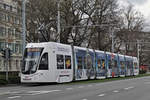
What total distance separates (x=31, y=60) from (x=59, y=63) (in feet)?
9.19

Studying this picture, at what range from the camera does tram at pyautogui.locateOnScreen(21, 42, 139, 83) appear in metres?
25.5

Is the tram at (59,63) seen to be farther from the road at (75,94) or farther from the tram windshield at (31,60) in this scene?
the road at (75,94)

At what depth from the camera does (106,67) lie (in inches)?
1563

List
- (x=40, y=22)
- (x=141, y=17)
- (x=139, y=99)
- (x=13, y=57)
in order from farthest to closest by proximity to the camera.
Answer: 1. (x=13, y=57)
2. (x=141, y=17)
3. (x=40, y=22)
4. (x=139, y=99)

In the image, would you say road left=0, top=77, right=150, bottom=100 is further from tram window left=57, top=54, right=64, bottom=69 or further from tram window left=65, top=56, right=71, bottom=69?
tram window left=65, top=56, right=71, bottom=69

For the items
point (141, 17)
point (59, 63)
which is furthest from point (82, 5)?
point (141, 17)

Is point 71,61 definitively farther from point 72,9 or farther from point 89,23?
point 89,23

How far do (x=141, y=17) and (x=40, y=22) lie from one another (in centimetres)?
3620

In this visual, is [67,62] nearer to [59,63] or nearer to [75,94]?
[59,63]

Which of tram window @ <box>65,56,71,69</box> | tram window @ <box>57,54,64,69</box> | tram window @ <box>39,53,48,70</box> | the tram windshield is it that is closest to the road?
the tram windshield

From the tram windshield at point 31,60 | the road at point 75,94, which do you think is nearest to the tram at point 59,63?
the tram windshield at point 31,60

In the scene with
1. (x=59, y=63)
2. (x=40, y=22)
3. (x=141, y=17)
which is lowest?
(x=59, y=63)

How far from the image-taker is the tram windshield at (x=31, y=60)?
25.4 m

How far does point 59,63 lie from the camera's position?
2752 centimetres
